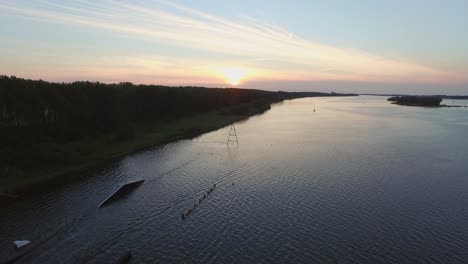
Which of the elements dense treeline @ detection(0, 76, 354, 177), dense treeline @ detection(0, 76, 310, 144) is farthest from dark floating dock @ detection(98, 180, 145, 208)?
dense treeline @ detection(0, 76, 310, 144)

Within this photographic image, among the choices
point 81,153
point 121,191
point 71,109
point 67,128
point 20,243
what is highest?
point 71,109

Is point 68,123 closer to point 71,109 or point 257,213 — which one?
point 71,109

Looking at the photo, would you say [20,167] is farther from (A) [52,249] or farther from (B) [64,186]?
(A) [52,249]

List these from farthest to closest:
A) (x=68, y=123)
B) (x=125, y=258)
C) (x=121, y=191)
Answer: (x=68, y=123) < (x=121, y=191) < (x=125, y=258)

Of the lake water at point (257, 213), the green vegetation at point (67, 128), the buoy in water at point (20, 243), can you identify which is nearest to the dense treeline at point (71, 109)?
the green vegetation at point (67, 128)

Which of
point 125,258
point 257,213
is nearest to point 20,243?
point 125,258

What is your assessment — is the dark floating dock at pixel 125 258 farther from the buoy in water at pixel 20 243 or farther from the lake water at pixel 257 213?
the buoy in water at pixel 20 243
